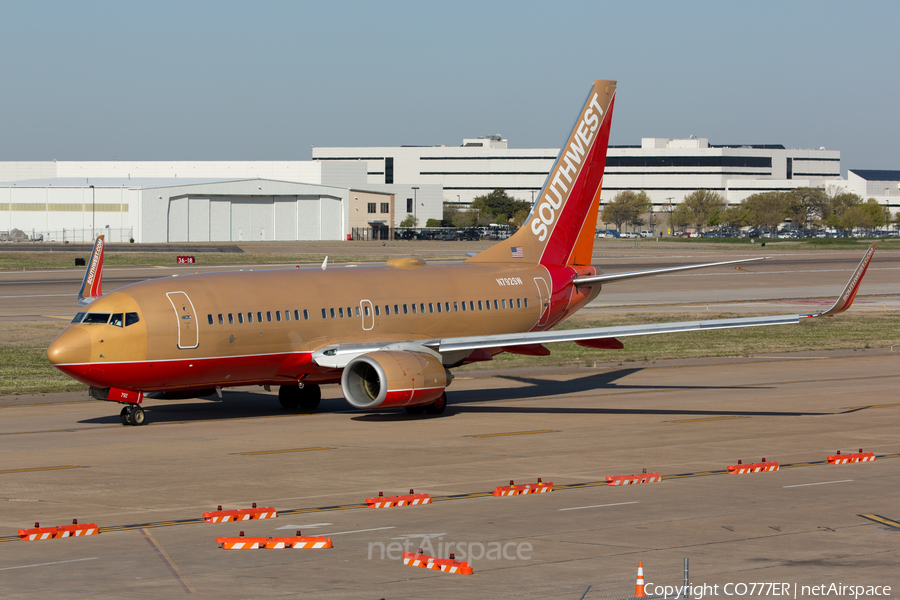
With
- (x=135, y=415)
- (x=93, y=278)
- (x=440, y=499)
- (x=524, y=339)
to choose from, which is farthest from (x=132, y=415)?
(x=440, y=499)

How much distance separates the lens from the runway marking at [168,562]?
46.2 ft

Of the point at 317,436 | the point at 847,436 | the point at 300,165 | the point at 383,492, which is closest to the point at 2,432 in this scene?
the point at 317,436

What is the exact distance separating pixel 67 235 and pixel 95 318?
148m

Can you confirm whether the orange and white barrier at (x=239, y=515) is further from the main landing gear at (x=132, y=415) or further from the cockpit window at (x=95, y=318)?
the main landing gear at (x=132, y=415)

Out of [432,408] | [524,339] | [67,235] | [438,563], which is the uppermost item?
[67,235]

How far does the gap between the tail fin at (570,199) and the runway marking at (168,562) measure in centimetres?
2224

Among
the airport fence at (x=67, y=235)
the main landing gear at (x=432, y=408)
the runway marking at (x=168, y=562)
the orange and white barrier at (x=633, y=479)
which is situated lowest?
the main landing gear at (x=432, y=408)

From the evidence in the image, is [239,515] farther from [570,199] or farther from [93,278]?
[570,199]

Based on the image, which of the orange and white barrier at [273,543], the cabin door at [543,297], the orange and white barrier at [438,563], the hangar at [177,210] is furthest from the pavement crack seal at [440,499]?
the hangar at [177,210]

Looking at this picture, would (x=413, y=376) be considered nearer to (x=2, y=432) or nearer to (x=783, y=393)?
(x=2, y=432)

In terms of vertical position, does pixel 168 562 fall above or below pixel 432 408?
above

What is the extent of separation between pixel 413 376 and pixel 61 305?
4345cm

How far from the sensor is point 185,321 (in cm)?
2892

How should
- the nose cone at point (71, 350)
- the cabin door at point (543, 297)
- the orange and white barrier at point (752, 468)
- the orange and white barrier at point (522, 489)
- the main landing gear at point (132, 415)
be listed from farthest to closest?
the cabin door at point (543, 297) → the main landing gear at point (132, 415) → the nose cone at point (71, 350) → the orange and white barrier at point (752, 468) → the orange and white barrier at point (522, 489)
